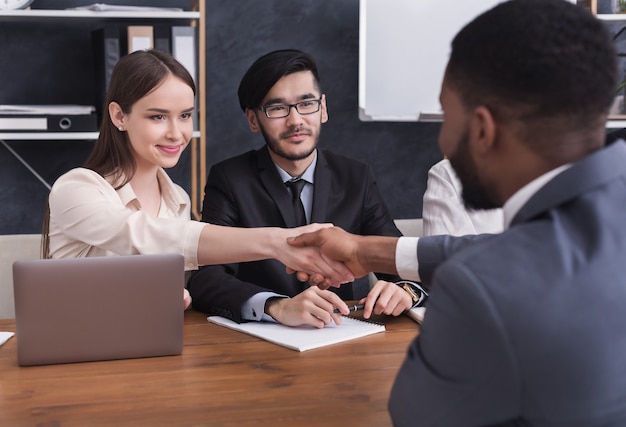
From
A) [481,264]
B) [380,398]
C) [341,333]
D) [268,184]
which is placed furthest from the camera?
[268,184]

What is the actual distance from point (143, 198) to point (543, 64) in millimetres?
1521

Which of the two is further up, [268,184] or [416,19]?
[416,19]

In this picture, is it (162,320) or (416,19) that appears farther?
(416,19)

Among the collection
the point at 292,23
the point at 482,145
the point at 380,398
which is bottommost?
the point at 380,398

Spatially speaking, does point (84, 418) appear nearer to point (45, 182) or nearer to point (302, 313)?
point (302, 313)

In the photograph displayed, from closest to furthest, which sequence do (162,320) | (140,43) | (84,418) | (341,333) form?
1. (84,418)
2. (162,320)
3. (341,333)
4. (140,43)

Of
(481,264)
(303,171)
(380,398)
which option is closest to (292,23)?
(303,171)

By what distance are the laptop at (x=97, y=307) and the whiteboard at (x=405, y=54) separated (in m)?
2.10

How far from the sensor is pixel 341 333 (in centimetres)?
170

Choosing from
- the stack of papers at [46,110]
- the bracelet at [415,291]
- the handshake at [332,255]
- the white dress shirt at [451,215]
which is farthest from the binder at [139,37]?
the bracelet at [415,291]

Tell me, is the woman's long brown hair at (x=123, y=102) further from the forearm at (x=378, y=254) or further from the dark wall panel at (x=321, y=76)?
the dark wall panel at (x=321, y=76)

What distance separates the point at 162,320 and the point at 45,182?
205cm

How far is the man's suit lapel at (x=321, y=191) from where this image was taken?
8.20ft

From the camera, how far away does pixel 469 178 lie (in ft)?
3.65
